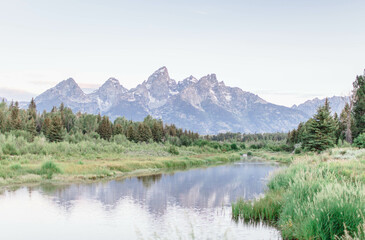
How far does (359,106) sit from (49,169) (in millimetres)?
60135

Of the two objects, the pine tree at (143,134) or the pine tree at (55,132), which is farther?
the pine tree at (143,134)

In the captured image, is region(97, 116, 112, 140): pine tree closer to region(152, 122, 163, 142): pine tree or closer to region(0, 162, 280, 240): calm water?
region(152, 122, 163, 142): pine tree

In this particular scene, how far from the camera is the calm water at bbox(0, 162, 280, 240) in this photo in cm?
1549

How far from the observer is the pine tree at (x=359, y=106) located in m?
66.4

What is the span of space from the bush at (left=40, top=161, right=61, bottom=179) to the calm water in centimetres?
414

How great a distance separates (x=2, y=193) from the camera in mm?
24984

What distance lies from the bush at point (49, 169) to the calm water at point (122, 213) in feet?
13.6

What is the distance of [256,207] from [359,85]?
60789mm

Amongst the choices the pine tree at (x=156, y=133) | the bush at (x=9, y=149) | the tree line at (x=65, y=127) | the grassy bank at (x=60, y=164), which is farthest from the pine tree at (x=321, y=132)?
the pine tree at (x=156, y=133)

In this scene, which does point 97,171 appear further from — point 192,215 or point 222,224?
point 222,224

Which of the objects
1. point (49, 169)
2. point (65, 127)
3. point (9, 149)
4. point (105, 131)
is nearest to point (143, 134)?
point (105, 131)

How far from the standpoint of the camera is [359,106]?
222 ft

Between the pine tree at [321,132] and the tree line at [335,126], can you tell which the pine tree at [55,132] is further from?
the pine tree at [321,132]

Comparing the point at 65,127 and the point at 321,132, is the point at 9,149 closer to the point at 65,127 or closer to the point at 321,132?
the point at 321,132
